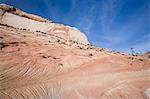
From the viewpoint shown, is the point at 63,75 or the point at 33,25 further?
the point at 33,25

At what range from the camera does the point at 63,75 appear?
5.35 meters

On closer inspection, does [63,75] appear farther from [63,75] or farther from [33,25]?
[33,25]

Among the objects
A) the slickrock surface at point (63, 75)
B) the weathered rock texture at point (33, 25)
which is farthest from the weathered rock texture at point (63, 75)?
the weathered rock texture at point (33, 25)

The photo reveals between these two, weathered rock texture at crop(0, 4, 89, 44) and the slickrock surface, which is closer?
the slickrock surface

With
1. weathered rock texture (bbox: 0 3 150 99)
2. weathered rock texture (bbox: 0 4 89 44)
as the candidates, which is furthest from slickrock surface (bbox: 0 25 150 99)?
weathered rock texture (bbox: 0 4 89 44)

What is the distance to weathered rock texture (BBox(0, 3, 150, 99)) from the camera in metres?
4.24

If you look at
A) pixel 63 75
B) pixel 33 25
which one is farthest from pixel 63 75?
pixel 33 25

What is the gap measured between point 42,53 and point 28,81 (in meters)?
2.27

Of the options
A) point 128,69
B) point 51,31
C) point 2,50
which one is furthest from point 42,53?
point 51,31

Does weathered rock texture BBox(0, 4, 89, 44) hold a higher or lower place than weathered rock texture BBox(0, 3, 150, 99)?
higher

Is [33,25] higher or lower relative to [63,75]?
higher

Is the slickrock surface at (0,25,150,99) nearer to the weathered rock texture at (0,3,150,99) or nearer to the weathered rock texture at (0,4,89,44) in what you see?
the weathered rock texture at (0,3,150,99)

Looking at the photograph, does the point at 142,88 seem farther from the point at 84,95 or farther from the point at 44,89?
the point at 44,89

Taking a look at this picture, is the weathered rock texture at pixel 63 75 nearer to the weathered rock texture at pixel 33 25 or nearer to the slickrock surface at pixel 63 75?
the slickrock surface at pixel 63 75
